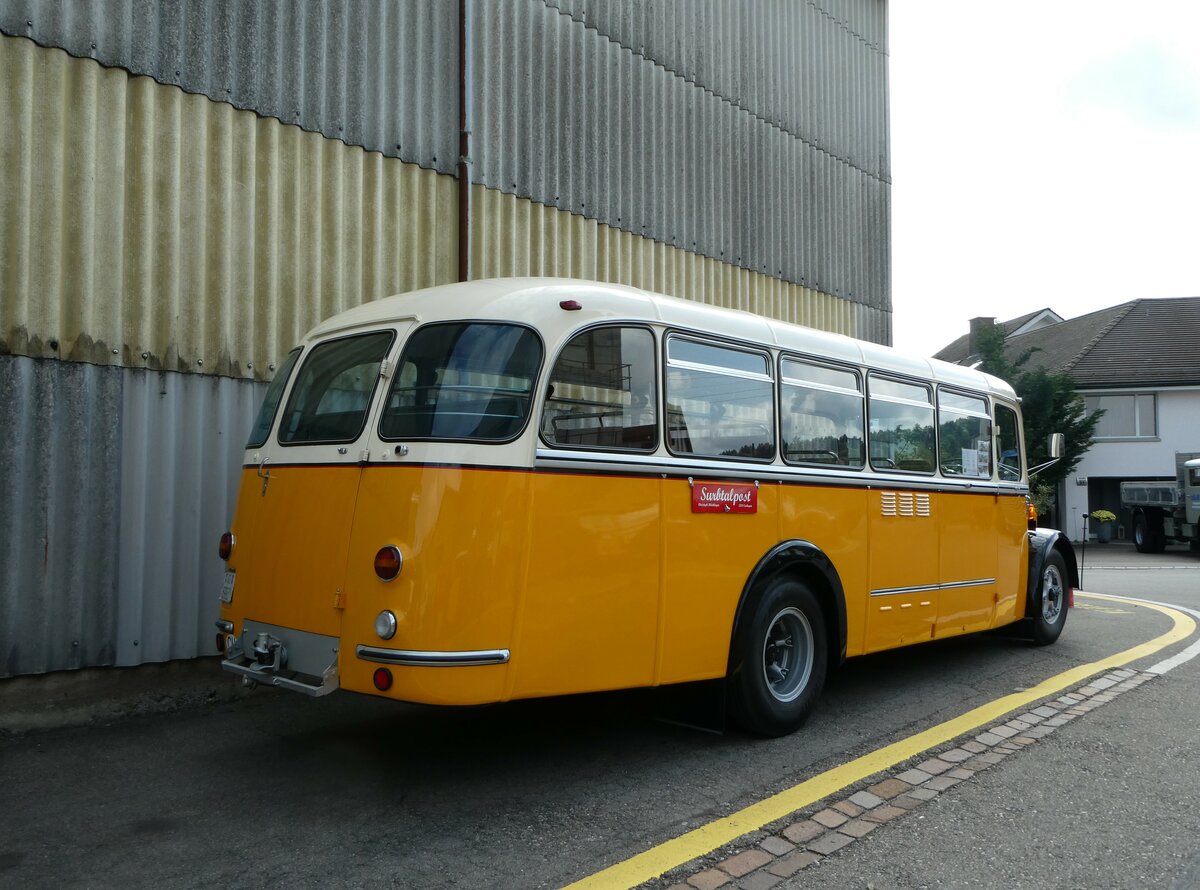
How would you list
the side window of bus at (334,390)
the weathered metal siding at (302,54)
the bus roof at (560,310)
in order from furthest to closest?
the weathered metal siding at (302,54) → the side window of bus at (334,390) → the bus roof at (560,310)

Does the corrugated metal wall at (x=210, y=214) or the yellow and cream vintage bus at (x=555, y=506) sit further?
the corrugated metal wall at (x=210, y=214)

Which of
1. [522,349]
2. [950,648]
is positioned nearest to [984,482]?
[950,648]

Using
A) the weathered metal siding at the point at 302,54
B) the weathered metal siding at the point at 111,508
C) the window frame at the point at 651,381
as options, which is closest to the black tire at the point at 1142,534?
the weathered metal siding at the point at 302,54

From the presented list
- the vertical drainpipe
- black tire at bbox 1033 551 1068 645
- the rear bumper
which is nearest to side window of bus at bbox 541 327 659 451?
Result: the rear bumper

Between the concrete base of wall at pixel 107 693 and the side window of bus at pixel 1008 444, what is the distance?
6.62 meters

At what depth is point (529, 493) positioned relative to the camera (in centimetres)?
459

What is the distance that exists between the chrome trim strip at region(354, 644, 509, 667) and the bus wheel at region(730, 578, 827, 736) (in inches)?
67.8

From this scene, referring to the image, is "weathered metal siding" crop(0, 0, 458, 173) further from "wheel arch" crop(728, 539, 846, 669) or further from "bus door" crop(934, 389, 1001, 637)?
"bus door" crop(934, 389, 1001, 637)

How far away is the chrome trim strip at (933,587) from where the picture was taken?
6.88 meters

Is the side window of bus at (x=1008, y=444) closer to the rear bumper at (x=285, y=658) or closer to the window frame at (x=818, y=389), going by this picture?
the window frame at (x=818, y=389)

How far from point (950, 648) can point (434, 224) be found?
6202mm

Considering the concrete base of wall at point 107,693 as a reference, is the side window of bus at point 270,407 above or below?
above

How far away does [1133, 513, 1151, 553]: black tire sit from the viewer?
25406mm

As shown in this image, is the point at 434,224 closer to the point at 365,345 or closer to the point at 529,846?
the point at 365,345
